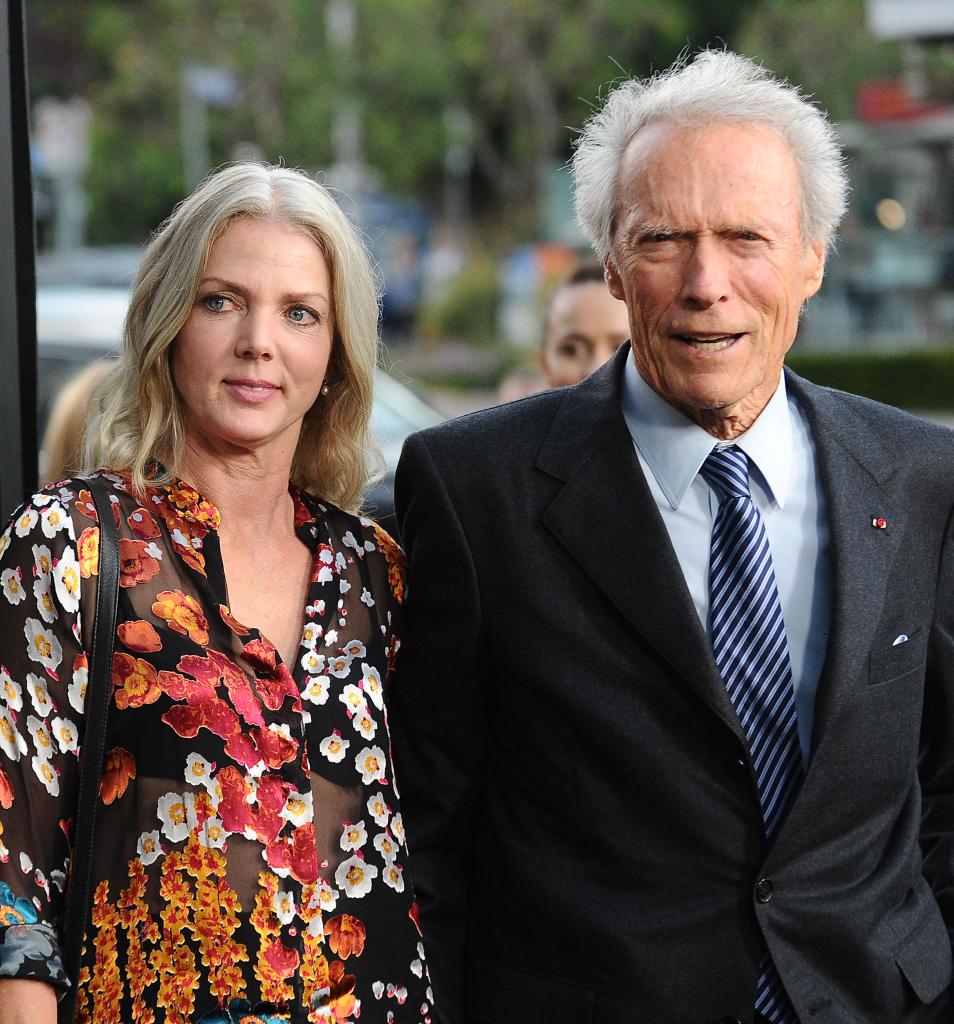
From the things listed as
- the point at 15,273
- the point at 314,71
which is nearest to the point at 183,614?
the point at 15,273

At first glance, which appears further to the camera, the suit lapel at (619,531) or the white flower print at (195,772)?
the suit lapel at (619,531)

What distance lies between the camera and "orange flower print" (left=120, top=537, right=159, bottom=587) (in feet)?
7.89

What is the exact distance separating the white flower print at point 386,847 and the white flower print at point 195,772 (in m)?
0.34

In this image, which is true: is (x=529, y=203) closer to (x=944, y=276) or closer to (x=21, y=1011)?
(x=944, y=276)

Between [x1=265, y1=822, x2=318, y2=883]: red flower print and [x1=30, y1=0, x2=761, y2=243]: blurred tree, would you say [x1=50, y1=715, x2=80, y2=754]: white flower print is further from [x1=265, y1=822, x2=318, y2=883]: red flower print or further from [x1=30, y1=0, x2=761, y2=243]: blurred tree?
[x1=30, y1=0, x2=761, y2=243]: blurred tree

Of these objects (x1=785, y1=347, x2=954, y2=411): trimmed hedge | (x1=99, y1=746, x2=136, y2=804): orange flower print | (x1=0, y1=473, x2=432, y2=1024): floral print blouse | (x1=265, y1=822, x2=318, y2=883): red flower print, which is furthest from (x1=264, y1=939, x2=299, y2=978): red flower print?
(x1=785, y1=347, x2=954, y2=411): trimmed hedge

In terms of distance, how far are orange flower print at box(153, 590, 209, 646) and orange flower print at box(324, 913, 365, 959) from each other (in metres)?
0.48

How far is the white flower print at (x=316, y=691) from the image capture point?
99.0 inches

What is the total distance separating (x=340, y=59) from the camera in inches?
1523

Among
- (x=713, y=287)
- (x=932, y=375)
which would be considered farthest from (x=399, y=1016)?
(x=932, y=375)

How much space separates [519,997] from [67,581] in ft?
3.29

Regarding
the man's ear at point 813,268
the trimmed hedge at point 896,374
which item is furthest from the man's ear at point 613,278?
the trimmed hedge at point 896,374

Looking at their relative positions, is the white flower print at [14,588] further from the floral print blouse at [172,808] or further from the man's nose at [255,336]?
the man's nose at [255,336]

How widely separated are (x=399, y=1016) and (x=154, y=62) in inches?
1495
